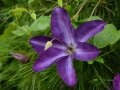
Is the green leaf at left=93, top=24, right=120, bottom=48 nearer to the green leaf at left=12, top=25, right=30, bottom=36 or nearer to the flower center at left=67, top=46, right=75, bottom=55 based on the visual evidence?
the flower center at left=67, top=46, right=75, bottom=55

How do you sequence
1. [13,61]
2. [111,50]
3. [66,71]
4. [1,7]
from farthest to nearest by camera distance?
1. [1,7]
2. [13,61]
3. [111,50]
4. [66,71]

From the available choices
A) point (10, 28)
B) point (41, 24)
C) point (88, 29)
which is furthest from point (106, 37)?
point (10, 28)

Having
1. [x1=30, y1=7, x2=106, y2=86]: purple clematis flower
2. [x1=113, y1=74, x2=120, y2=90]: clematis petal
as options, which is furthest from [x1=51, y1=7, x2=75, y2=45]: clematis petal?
[x1=113, y1=74, x2=120, y2=90]: clematis petal

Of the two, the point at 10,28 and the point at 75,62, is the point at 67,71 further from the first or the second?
the point at 10,28

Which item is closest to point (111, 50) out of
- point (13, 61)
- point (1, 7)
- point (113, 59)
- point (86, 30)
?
point (113, 59)

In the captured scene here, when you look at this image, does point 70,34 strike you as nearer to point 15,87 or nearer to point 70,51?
point 70,51

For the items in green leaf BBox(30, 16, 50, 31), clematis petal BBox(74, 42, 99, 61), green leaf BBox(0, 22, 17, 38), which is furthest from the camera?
green leaf BBox(0, 22, 17, 38)
